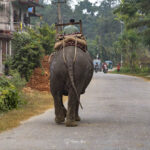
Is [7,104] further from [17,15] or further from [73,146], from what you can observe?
[17,15]

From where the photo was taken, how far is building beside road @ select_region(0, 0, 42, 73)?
34.4 meters

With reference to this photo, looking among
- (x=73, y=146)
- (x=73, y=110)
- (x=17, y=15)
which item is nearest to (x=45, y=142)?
(x=73, y=146)

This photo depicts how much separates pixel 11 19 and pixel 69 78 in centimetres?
2936

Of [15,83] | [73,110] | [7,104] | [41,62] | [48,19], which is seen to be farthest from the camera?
[48,19]

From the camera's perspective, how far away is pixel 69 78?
30.8 ft

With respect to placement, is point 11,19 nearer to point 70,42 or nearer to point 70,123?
point 70,42

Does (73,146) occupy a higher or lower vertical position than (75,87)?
lower

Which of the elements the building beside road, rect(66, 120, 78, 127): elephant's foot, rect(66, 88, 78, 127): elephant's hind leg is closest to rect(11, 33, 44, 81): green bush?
the building beside road

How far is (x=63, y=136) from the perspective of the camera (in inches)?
310

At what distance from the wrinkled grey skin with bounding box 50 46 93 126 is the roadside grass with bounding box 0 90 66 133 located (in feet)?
4.04

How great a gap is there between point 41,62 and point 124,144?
44.9 ft

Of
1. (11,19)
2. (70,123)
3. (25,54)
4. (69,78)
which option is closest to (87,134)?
(70,123)

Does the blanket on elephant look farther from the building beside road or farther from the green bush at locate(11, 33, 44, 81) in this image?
the building beside road

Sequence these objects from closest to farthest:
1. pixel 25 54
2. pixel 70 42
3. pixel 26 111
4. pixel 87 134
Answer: pixel 87 134 < pixel 70 42 < pixel 26 111 < pixel 25 54
